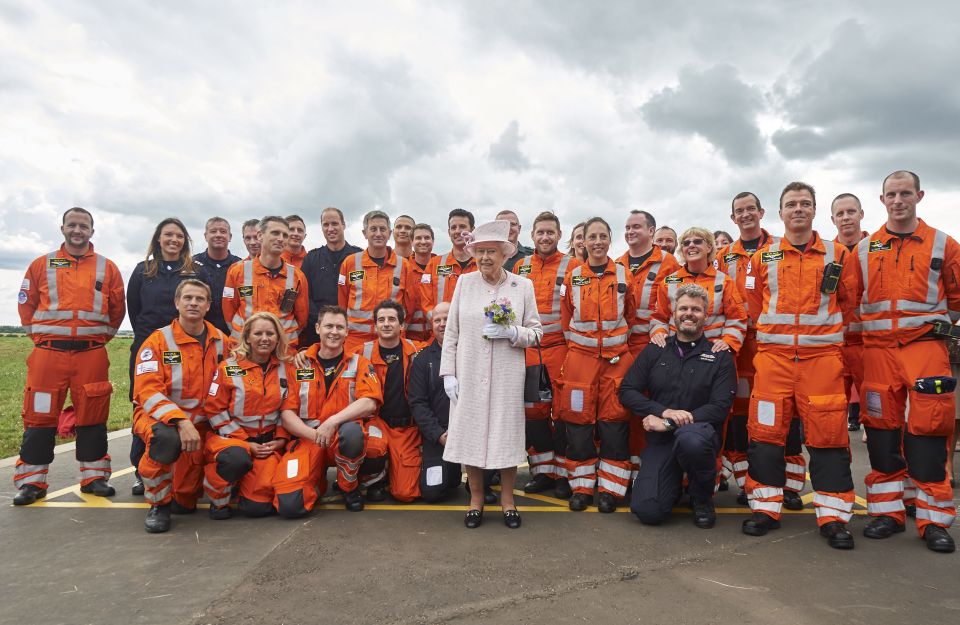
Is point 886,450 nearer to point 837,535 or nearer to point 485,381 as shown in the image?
point 837,535

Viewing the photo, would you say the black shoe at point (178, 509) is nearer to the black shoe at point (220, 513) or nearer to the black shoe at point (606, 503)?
the black shoe at point (220, 513)

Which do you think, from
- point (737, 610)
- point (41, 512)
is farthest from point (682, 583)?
point (41, 512)

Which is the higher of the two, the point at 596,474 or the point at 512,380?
the point at 512,380

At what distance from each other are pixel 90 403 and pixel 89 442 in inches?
14.8

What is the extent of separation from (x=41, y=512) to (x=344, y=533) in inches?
102

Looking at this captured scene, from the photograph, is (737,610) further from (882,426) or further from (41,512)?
(41,512)

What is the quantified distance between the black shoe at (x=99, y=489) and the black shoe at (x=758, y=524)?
524cm

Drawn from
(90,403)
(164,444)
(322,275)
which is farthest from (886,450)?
(90,403)

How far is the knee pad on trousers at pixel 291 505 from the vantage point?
13.9ft

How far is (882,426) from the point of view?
4020mm

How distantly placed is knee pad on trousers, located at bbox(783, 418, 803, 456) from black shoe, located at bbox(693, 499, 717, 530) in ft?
2.82

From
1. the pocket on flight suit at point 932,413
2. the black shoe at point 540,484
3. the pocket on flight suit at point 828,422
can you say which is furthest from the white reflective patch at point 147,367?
the pocket on flight suit at point 932,413

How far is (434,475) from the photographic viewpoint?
4.73 m

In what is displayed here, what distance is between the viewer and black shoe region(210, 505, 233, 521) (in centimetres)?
431
